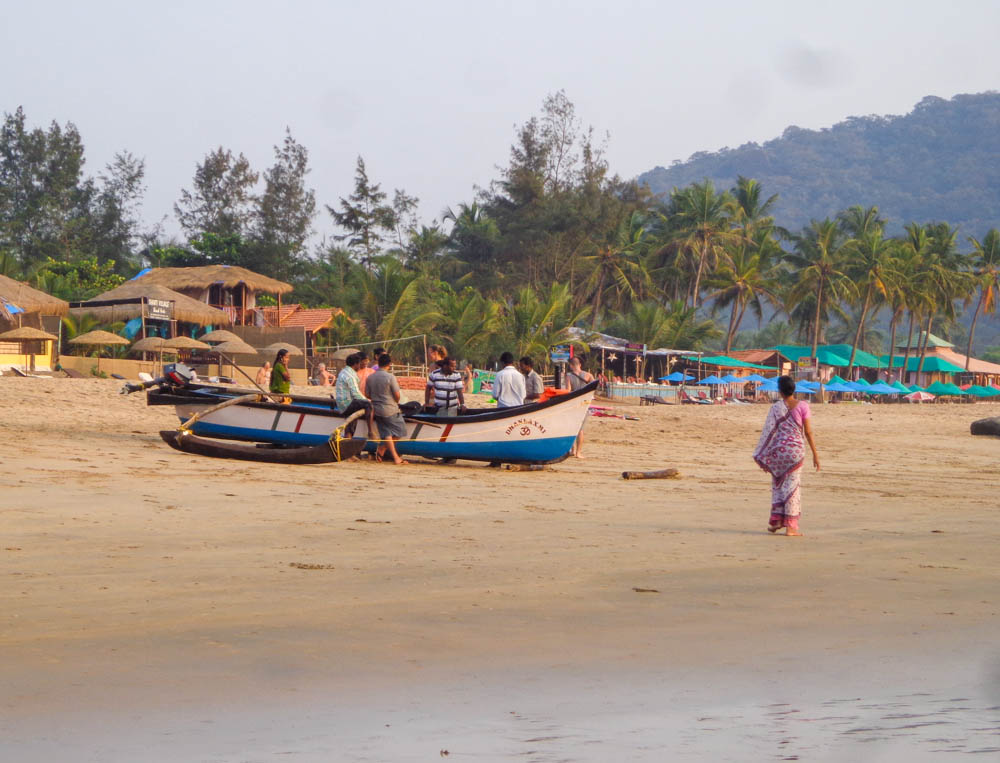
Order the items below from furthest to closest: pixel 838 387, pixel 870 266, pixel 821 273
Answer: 1. pixel 870 266
2. pixel 821 273
3. pixel 838 387

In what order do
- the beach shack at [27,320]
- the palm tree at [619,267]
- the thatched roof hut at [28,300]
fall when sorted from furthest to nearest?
the palm tree at [619,267]
the thatched roof hut at [28,300]
the beach shack at [27,320]

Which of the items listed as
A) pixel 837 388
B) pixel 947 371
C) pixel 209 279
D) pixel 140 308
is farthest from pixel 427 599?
pixel 947 371

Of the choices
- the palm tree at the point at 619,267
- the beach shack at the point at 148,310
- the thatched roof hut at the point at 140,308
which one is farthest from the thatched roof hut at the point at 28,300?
the palm tree at the point at 619,267

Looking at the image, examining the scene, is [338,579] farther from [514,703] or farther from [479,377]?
[479,377]

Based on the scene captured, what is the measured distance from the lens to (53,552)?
5.96m

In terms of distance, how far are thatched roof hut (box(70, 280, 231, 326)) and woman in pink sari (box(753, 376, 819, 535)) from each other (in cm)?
2786

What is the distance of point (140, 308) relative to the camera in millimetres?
33406

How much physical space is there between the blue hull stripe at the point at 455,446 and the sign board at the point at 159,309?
66.5 feet

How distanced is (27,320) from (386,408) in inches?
881

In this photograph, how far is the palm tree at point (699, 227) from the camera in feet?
177

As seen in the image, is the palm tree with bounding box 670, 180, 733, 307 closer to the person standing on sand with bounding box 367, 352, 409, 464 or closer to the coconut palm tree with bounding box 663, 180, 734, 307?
the coconut palm tree with bounding box 663, 180, 734, 307

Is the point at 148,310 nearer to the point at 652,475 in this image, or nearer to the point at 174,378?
the point at 174,378

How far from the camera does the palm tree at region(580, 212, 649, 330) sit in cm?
5278

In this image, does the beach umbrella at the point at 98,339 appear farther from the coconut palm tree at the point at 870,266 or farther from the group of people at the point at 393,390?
the coconut palm tree at the point at 870,266
